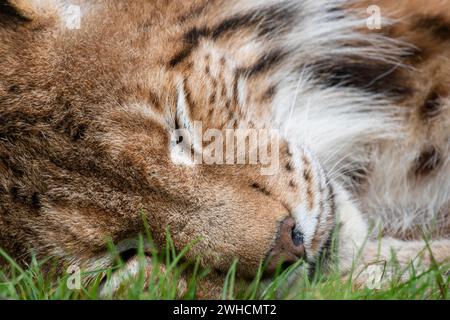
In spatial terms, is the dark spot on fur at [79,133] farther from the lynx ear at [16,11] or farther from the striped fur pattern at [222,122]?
the lynx ear at [16,11]

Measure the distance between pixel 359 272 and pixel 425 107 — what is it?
87 cm

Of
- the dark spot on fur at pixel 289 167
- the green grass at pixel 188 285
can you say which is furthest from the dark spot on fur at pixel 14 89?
the dark spot on fur at pixel 289 167

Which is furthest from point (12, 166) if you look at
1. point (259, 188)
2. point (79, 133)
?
point (259, 188)

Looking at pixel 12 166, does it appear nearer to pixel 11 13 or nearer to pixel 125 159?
pixel 125 159

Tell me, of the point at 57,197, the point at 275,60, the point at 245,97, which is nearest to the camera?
the point at 57,197

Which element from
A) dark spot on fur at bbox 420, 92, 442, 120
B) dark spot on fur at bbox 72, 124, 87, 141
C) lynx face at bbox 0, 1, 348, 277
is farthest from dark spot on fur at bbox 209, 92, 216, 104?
dark spot on fur at bbox 420, 92, 442, 120

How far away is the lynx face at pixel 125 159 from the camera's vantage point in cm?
260

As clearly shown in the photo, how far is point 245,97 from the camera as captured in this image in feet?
9.91

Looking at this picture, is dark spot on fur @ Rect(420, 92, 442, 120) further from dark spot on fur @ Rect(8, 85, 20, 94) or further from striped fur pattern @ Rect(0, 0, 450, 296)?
dark spot on fur @ Rect(8, 85, 20, 94)

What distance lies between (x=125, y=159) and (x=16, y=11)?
30.1 inches

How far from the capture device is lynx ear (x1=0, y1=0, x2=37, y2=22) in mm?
2840
